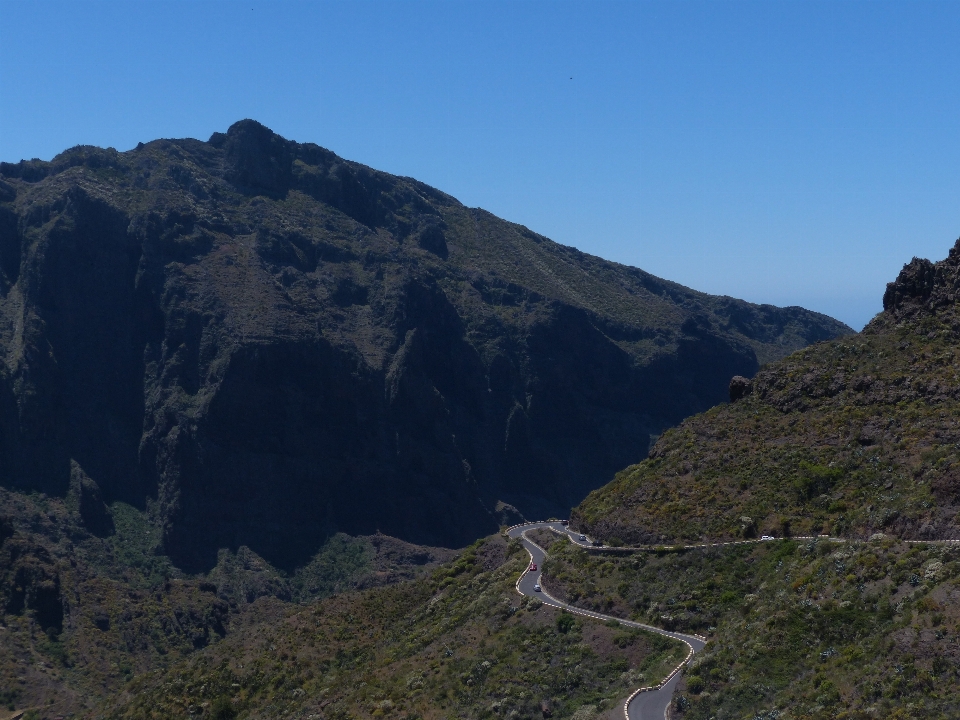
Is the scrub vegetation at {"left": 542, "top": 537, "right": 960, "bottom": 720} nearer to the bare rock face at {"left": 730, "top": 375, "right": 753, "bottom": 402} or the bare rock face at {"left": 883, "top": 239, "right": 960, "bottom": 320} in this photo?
the bare rock face at {"left": 730, "top": 375, "right": 753, "bottom": 402}

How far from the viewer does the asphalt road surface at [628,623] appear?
49094mm

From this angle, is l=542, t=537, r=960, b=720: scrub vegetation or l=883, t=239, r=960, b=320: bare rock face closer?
l=542, t=537, r=960, b=720: scrub vegetation

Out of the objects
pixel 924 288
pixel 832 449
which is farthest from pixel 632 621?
pixel 924 288

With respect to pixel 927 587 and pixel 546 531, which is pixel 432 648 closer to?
pixel 546 531

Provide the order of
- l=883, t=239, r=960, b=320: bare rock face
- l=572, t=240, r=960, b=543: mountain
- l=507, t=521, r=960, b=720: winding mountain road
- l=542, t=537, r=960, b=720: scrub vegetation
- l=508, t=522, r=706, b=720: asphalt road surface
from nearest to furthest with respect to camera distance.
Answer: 1. l=542, t=537, r=960, b=720: scrub vegetation
2. l=508, t=522, r=706, b=720: asphalt road surface
3. l=507, t=521, r=960, b=720: winding mountain road
4. l=572, t=240, r=960, b=543: mountain
5. l=883, t=239, r=960, b=320: bare rock face

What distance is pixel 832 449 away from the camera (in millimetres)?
76312

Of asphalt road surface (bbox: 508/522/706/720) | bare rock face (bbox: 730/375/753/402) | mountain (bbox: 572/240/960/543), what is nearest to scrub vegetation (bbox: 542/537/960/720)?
asphalt road surface (bbox: 508/522/706/720)

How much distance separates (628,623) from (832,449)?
20784 mm

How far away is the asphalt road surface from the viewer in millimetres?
49094

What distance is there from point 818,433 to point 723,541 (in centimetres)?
1335

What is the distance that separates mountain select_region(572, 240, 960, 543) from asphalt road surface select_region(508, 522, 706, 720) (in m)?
4.26

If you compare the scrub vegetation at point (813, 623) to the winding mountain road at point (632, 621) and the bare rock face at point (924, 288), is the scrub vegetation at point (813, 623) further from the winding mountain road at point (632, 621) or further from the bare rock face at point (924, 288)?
the bare rock face at point (924, 288)

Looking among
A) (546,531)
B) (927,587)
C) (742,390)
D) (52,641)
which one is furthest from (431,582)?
(52,641)

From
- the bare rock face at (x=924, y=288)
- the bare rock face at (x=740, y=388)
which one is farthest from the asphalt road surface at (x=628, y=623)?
the bare rock face at (x=924, y=288)
